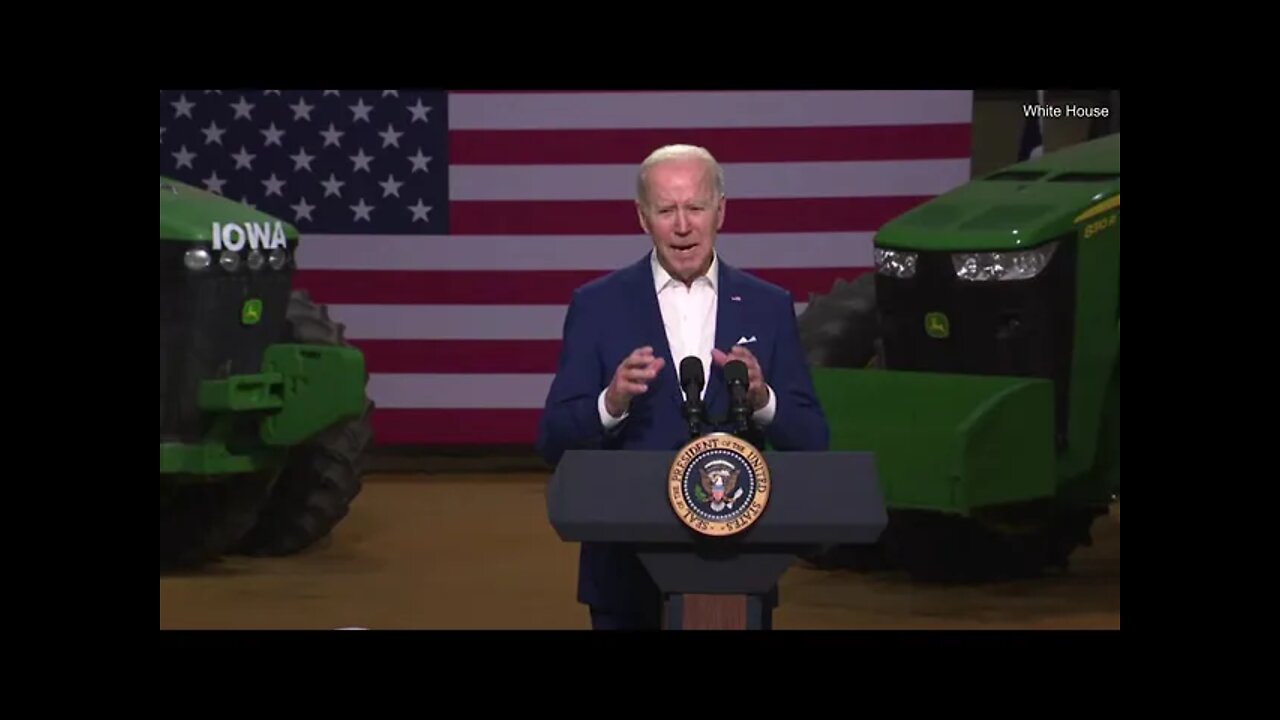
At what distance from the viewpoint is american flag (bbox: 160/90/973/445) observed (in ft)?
19.9

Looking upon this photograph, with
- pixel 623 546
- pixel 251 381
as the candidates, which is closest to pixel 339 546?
pixel 251 381

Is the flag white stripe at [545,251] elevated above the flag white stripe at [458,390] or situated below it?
above

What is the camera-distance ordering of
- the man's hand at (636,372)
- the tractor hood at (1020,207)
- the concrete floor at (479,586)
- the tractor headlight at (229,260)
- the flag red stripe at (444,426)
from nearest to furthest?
the man's hand at (636,372), the concrete floor at (479,586), the tractor hood at (1020,207), the tractor headlight at (229,260), the flag red stripe at (444,426)

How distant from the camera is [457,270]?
21.0ft

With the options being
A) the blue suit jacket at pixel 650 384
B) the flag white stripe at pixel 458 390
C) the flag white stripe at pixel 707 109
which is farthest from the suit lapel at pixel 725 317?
the flag white stripe at pixel 458 390

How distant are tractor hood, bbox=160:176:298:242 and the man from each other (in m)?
2.10

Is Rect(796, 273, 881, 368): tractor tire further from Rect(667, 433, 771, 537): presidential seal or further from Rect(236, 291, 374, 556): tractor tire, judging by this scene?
Rect(667, 433, 771, 537): presidential seal

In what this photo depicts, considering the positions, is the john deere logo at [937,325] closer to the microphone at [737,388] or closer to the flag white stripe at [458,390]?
the flag white stripe at [458,390]

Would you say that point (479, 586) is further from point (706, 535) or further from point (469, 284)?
point (706, 535)

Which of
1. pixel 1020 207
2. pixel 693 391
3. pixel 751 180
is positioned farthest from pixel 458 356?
pixel 693 391

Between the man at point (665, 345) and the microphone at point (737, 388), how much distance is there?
4.3 inches

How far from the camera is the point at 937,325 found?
19.7 ft

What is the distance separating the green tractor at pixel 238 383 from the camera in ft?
20.0

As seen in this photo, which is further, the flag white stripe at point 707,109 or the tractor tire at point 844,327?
the tractor tire at point 844,327
